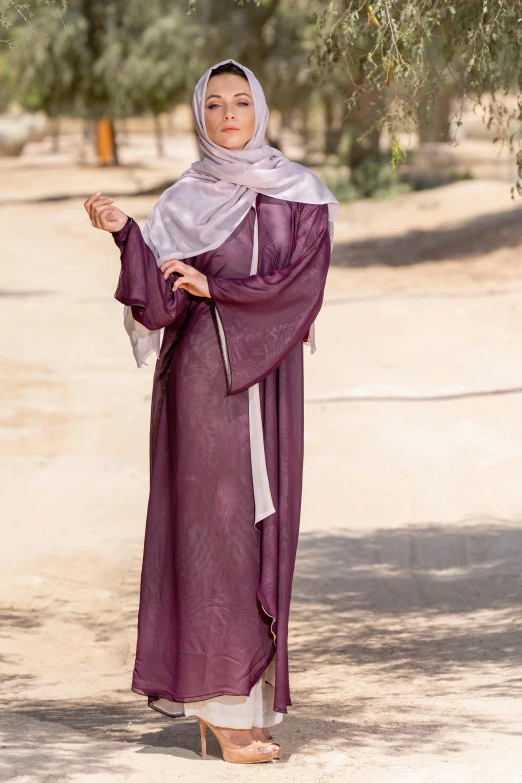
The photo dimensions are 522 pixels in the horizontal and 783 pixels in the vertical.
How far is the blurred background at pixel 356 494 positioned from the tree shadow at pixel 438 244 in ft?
0.35

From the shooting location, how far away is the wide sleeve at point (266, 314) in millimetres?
4227

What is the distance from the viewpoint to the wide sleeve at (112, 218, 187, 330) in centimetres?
411

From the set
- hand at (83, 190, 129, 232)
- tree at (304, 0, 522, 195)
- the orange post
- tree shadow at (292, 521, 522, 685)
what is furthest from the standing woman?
the orange post

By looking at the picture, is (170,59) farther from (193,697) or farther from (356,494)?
(193,697)

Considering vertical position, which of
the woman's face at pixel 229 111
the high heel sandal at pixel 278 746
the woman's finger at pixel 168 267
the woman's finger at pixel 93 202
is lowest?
the high heel sandal at pixel 278 746

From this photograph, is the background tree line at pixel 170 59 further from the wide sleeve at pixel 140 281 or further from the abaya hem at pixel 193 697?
the abaya hem at pixel 193 697

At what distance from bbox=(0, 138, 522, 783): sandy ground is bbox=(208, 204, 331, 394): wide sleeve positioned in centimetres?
124

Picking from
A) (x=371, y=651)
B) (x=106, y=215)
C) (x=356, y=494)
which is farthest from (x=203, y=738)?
(x=356, y=494)

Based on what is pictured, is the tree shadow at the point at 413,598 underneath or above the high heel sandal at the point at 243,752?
underneath

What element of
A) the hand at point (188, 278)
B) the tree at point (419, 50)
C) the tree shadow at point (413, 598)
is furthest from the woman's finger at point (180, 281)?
the tree shadow at point (413, 598)

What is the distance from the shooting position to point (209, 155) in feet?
14.3

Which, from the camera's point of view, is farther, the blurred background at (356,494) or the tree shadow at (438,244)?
the tree shadow at (438,244)

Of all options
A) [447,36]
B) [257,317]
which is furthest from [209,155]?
[447,36]

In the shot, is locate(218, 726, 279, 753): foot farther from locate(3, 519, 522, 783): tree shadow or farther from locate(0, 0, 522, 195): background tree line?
locate(0, 0, 522, 195): background tree line
